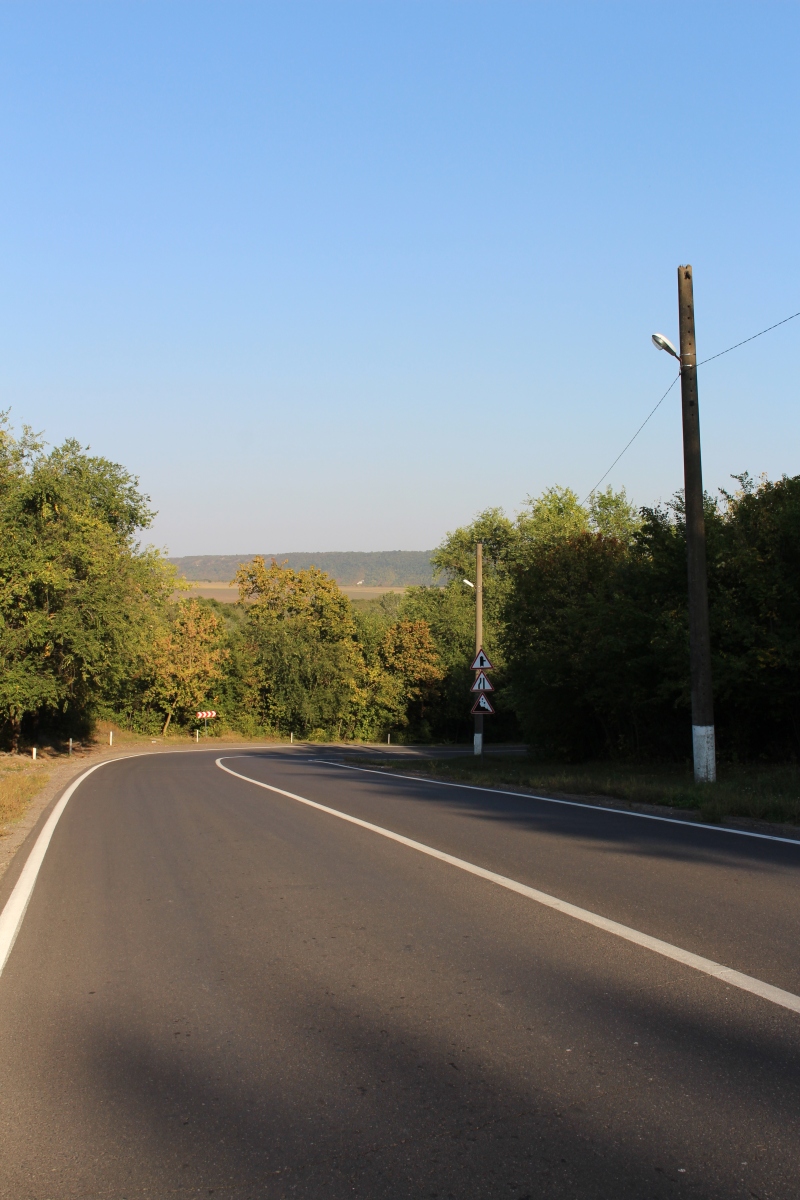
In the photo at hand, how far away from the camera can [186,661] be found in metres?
62.2

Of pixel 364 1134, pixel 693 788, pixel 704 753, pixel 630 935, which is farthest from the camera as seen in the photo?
pixel 704 753

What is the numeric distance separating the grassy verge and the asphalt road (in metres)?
7.66

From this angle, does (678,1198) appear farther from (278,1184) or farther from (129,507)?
(129,507)

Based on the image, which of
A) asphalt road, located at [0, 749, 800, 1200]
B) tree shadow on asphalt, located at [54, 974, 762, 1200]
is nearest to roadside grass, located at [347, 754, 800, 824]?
asphalt road, located at [0, 749, 800, 1200]

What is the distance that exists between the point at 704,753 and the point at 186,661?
4932 cm

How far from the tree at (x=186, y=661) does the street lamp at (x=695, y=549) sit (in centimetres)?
4790

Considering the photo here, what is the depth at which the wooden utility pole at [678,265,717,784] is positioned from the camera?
1662cm

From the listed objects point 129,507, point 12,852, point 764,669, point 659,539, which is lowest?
point 12,852

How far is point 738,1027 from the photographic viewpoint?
4.66 m

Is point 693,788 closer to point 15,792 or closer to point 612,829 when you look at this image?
point 612,829

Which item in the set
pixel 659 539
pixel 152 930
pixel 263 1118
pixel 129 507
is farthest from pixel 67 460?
pixel 263 1118

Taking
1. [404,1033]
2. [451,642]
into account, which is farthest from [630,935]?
[451,642]

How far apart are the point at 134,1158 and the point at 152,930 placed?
363 centimetres

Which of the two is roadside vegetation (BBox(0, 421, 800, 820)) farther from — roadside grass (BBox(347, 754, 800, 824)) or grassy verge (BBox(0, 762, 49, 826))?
grassy verge (BBox(0, 762, 49, 826))
